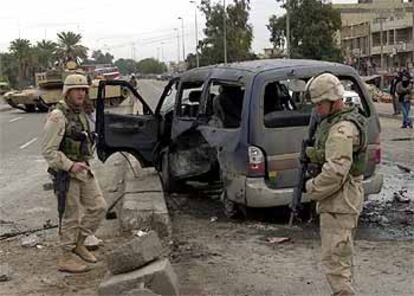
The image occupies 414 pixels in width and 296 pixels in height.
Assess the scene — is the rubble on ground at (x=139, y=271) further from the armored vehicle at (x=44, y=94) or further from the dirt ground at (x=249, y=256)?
the armored vehicle at (x=44, y=94)

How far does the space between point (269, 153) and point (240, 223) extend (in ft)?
3.22

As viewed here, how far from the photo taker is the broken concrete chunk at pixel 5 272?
604cm

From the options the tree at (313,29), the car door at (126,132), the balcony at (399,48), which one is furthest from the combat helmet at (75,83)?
the balcony at (399,48)

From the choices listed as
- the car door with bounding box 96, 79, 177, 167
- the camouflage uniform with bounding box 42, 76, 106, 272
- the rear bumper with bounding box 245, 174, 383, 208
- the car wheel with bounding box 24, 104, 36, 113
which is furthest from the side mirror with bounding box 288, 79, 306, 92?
the car wheel with bounding box 24, 104, 36, 113

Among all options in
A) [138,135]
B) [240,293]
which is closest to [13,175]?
[138,135]

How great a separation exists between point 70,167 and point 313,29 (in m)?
53.8

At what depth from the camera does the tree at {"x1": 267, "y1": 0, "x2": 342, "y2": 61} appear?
58.0 metres

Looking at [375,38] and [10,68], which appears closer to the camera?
[10,68]

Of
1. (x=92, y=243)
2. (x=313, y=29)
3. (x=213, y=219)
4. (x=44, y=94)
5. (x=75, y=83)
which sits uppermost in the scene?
(x=313, y=29)

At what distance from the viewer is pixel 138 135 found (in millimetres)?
9617

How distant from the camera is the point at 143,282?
5199mm

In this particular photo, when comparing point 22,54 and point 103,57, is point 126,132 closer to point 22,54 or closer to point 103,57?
point 22,54

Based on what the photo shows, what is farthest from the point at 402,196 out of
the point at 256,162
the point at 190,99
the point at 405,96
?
the point at 405,96

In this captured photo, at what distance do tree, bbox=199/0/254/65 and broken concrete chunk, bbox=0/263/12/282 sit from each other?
247 ft
